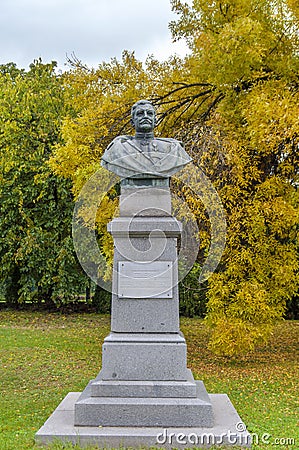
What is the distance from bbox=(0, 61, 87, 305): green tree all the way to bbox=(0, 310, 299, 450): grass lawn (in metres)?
1.86

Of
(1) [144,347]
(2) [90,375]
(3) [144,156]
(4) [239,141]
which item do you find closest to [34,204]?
(2) [90,375]

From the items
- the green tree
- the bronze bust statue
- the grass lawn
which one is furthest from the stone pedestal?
the green tree

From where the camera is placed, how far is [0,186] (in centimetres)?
1628

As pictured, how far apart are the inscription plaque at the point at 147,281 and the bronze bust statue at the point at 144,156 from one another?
3.00 ft

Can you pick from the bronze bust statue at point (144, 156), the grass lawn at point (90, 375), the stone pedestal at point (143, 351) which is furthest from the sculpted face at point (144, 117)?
the grass lawn at point (90, 375)

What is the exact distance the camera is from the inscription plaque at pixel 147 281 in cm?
567

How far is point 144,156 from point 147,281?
134cm

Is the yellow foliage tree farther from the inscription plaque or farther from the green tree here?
the green tree

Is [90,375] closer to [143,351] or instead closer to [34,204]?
[143,351]

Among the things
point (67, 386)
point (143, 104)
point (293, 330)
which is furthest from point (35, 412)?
point (293, 330)

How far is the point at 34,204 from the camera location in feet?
55.9

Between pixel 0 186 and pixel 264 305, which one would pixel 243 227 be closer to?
pixel 264 305

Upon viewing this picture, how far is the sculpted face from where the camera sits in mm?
5996

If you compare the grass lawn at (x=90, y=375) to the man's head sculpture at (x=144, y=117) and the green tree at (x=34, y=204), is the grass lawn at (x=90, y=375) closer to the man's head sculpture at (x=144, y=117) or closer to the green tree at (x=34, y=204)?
the green tree at (x=34, y=204)
